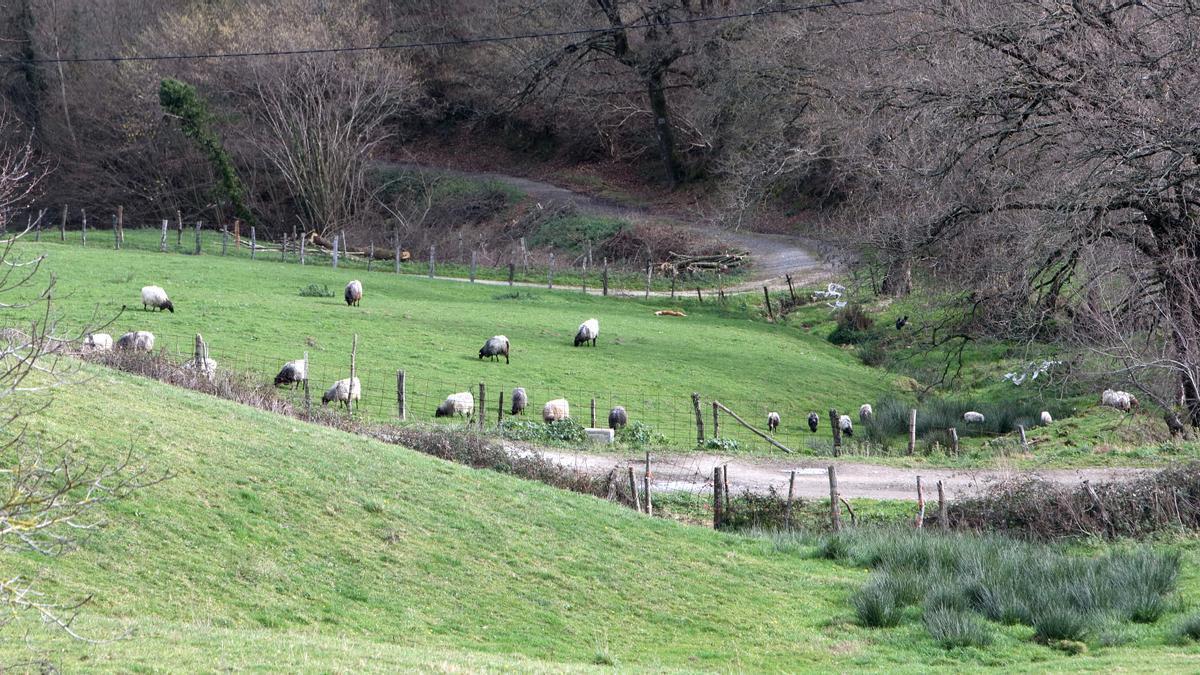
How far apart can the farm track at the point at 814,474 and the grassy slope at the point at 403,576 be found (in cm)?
447

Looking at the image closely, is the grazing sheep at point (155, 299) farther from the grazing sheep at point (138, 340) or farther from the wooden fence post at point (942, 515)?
the wooden fence post at point (942, 515)

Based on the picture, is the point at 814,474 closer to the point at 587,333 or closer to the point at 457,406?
the point at 457,406

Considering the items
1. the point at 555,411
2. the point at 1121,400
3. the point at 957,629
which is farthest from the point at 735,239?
the point at 957,629

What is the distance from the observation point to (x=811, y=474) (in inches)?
993

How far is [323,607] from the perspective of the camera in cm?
1364

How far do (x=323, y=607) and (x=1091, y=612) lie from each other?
8774 millimetres

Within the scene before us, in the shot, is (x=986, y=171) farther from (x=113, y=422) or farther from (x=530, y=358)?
(x=113, y=422)

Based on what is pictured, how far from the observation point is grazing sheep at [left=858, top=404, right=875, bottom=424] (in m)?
34.3

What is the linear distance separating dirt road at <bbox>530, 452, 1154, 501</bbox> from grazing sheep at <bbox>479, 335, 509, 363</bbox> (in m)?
10.4

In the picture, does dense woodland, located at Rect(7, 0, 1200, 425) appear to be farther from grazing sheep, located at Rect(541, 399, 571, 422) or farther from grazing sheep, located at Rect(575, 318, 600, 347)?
grazing sheep, located at Rect(541, 399, 571, 422)

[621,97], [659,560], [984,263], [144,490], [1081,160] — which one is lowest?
[659,560]

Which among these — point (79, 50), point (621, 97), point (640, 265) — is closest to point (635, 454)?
point (640, 265)

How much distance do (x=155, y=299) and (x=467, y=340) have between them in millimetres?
9389

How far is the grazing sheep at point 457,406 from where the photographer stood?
2956 centimetres
